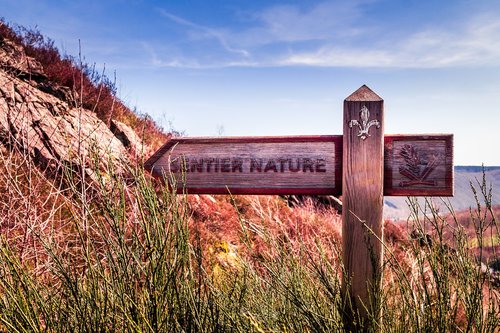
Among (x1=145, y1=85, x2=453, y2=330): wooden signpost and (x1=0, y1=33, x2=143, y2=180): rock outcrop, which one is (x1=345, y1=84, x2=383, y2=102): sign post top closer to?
(x1=145, y1=85, x2=453, y2=330): wooden signpost

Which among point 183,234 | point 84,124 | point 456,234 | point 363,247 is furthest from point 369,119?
point 84,124

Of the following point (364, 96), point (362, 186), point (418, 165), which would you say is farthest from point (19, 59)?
point (418, 165)

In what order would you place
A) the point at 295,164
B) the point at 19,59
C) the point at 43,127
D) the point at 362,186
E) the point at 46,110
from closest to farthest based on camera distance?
the point at 362,186 → the point at 295,164 → the point at 43,127 → the point at 46,110 → the point at 19,59

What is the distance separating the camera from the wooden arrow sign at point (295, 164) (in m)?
2.52

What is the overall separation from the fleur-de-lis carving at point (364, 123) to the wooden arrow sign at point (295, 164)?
143mm

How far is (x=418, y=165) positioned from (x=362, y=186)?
37 centimetres

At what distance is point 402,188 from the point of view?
2.53 meters

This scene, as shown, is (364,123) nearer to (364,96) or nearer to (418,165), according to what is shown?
(364,96)

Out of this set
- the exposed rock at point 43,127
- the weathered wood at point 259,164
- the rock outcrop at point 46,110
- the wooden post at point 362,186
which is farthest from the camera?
the rock outcrop at point 46,110

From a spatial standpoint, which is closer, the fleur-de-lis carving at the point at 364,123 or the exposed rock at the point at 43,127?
the fleur-de-lis carving at the point at 364,123

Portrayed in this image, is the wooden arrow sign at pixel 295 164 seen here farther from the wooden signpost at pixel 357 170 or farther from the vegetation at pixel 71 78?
the vegetation at pixel 71 78

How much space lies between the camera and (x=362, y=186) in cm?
249

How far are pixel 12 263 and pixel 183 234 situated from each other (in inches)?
23.9

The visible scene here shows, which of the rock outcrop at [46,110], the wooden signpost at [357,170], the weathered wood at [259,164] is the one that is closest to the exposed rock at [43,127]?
the rock outcrop at [46,110]
